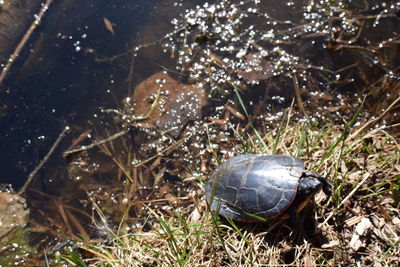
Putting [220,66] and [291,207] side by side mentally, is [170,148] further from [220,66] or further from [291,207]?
[291,207]

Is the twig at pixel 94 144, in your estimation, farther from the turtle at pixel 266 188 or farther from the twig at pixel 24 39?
the turtle at pixel 266 188

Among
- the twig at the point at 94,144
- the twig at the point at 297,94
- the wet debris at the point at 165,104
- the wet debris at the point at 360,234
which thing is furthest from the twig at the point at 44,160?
the wet debris at the point at 360,234

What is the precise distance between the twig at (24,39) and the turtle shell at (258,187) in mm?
3037

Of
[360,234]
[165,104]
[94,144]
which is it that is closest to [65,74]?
[94,144]

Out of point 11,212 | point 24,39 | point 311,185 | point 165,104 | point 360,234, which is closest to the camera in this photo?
point 311,185

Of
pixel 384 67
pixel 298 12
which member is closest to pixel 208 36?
pixel 298 12

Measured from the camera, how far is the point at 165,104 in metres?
4.08

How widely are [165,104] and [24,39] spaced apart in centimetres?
200

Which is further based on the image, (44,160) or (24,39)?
(24,39)

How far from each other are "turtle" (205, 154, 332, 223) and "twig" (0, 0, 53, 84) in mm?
3059

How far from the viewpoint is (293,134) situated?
347 centimetres

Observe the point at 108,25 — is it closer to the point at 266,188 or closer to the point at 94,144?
the point at 94,144

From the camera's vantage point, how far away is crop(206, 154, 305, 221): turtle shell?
8.60 feet

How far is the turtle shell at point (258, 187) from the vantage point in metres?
2.62
